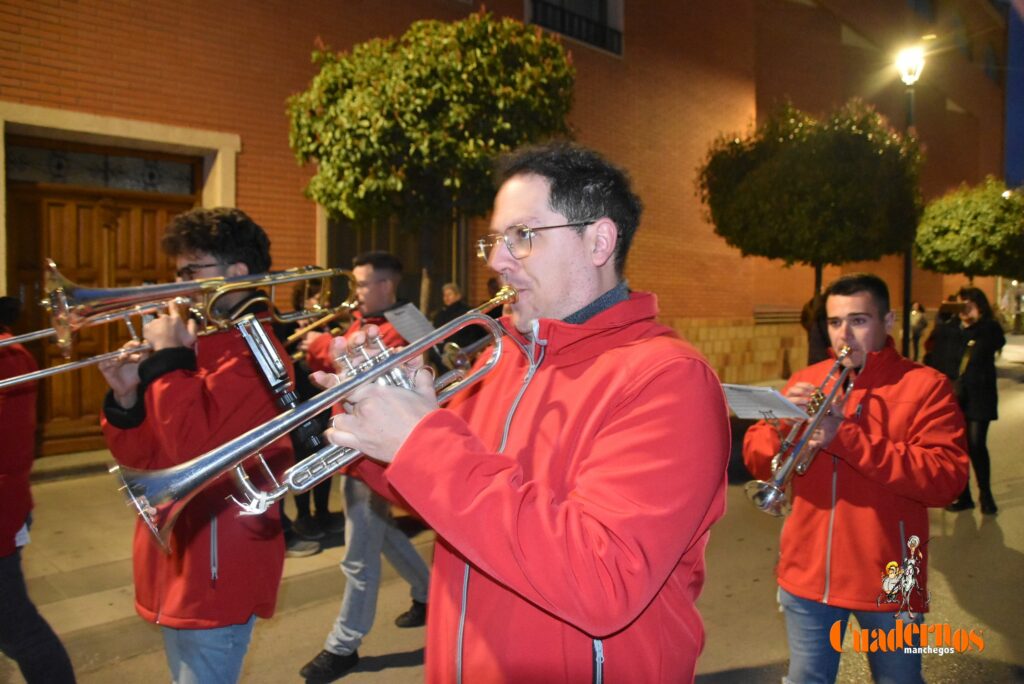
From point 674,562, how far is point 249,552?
159 cm

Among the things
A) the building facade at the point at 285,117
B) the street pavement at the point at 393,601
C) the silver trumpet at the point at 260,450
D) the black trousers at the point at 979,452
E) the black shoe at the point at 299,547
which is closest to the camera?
the silver trumpet at the point at 260,450

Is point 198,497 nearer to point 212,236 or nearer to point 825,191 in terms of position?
point 212,236

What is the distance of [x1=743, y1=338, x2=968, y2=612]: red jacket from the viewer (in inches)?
104

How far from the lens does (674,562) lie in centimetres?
134

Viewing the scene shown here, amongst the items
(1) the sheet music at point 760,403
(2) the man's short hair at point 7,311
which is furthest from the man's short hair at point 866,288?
(2) the man's short hair at point 7,311

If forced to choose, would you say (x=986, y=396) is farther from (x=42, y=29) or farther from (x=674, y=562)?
(x=42, y=29)

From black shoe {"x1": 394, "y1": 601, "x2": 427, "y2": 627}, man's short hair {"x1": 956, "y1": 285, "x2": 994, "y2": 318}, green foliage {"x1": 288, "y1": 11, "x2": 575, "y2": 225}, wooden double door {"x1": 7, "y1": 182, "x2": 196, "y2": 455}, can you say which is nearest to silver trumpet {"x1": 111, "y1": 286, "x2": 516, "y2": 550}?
black shoe {"x1": 394, "y1": 601, "x2": 427, "y2": 627}

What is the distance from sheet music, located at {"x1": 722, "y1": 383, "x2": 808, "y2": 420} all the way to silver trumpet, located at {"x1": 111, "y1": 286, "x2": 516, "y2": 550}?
1.03 meters

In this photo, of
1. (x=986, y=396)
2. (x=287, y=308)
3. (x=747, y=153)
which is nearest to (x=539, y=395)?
(x=986, y=396)

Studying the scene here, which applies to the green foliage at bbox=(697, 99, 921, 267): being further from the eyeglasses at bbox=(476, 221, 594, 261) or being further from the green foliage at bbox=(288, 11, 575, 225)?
the eyeglasses at bbox=(476, 221, 594, 261)

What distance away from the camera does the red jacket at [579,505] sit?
1.28 m

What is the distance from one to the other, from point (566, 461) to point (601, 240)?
0.51 metres

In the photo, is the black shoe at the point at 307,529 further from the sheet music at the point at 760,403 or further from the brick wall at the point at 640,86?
the sheet music at the point at 760,403

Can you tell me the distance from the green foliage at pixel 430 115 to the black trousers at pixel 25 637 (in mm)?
4225
